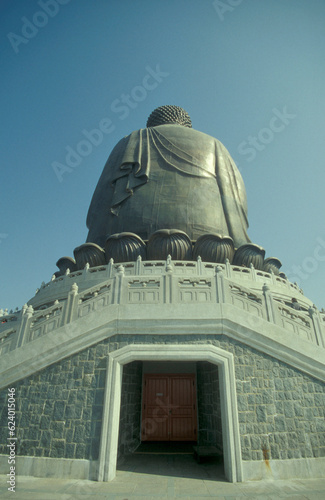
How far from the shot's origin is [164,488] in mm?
5055

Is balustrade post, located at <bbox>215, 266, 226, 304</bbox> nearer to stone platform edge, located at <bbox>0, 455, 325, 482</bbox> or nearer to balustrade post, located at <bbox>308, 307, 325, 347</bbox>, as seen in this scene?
balustrade post, located at <bbox>308, 307, 325, 347</bbox>

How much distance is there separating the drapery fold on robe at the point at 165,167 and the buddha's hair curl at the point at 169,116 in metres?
3.71

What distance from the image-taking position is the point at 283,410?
232 inches

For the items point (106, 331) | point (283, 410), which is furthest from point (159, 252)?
point (283, 410)

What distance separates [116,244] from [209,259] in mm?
4894

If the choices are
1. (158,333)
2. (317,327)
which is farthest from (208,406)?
(317,327)

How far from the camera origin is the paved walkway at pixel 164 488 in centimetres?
469

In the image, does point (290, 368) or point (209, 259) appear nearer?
point (290, 368)

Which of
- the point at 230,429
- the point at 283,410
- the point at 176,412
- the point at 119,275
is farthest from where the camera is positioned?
the point at 176,412

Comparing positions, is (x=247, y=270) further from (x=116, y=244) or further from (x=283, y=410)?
(x=283, y=410)

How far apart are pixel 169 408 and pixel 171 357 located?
12.4 feet

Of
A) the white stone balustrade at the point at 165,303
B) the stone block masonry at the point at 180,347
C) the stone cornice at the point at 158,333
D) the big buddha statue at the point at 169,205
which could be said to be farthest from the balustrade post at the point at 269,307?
the big buddha statue at the point at 169,205

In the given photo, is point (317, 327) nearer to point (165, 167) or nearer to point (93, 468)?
point (93, 468)

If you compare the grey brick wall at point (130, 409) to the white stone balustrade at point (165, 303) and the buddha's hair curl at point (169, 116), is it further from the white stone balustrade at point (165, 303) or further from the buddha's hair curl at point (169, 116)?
the buddha's hair curl at point (169, 116)
